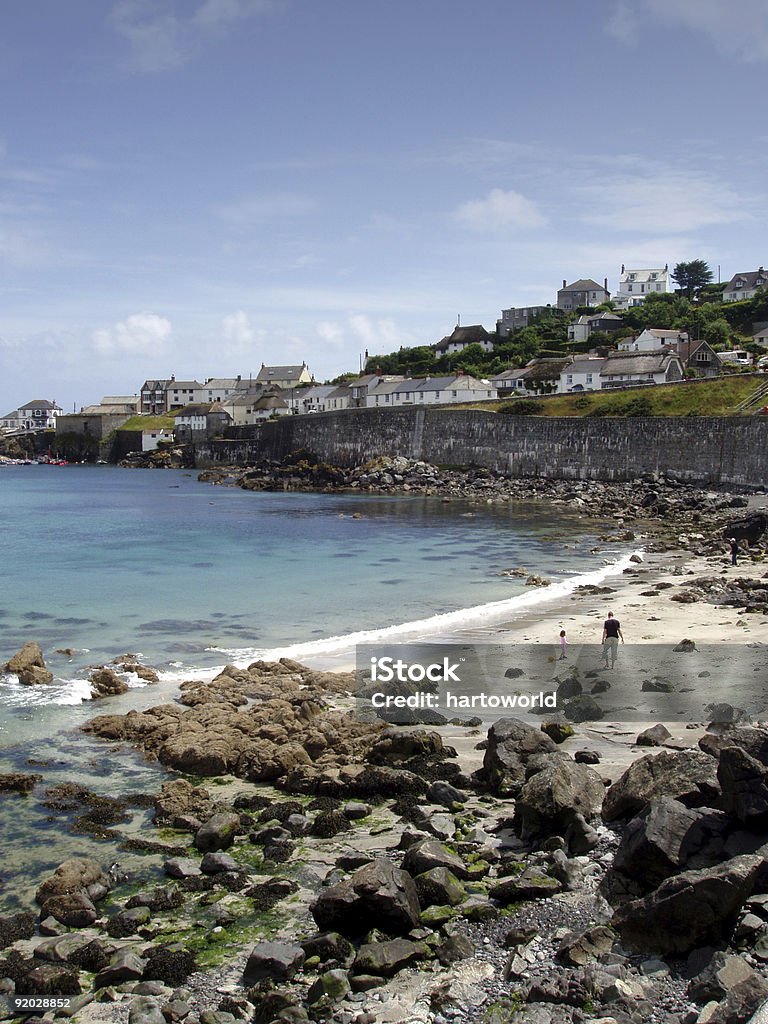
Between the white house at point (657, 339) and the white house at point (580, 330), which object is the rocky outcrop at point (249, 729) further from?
the white house at point (580, 330)

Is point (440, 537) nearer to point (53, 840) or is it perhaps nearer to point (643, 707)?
point (643, 707)

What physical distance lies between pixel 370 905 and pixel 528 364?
100 metres

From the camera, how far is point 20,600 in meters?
31.4

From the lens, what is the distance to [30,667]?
2095 centimetres

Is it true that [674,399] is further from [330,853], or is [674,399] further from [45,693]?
[330,853]

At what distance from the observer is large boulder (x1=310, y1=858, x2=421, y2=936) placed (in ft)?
30.5

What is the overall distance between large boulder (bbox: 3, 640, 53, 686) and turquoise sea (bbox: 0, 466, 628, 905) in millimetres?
279

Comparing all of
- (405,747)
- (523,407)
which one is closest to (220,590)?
(405,747)

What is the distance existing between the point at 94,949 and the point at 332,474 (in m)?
81.3

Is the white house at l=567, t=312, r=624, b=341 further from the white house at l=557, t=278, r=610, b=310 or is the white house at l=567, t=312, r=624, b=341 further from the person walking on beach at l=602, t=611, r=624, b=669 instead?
the person walking on beach at l=602, t=611, r=624, b=669

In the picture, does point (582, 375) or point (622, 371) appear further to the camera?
point (582, 375)

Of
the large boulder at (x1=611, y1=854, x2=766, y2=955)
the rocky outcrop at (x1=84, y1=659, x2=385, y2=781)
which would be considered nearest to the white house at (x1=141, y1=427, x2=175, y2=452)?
the rocky outcrop at (x1=84, y1=659, x2=385, y2=781)

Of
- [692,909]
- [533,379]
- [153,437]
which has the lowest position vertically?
[692,909]

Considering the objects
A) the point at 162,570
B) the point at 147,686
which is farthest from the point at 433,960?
the point at 162,570
